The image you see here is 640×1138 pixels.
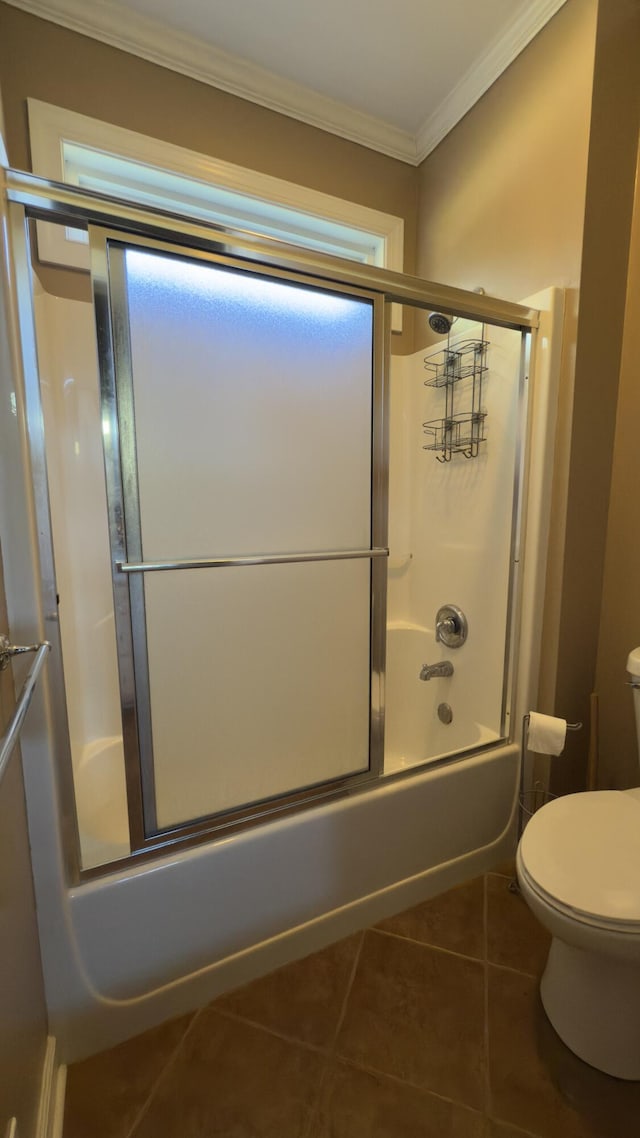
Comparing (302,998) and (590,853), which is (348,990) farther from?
(590,853)

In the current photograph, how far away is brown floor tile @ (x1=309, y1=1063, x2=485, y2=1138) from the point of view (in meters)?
0.98

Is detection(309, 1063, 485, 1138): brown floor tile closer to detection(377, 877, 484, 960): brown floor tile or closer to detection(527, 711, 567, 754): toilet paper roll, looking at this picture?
detection(377, 877, 484, 960): brown floor tile

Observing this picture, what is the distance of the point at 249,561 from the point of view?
4.14ft

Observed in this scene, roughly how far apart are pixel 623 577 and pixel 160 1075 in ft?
6.17

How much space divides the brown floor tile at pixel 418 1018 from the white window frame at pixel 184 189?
7.76 ft

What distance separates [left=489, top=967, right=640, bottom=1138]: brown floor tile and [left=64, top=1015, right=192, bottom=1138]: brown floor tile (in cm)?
77

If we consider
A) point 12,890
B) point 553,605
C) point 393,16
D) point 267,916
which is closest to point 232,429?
point 12,890

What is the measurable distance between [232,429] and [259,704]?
30.3 inches

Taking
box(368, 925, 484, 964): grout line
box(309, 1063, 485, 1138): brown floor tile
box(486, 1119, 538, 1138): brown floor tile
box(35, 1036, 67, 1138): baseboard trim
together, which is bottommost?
box(309, 1063, 485, 1138): brown floor tile

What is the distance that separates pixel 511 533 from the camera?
165 centimetres

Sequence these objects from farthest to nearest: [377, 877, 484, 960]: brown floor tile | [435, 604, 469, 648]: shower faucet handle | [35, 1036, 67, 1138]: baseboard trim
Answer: [435, 604, 469, 648]: shower faucet handle < [377, 877, 484, 960]: brown floor tile < [35, 1036, 67, 1138]: baseboard trim

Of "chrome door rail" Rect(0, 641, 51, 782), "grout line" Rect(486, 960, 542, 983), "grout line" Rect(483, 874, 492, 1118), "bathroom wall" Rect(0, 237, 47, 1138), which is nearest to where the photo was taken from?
"chrome door rail" Rect(0, 641, 51, 782)

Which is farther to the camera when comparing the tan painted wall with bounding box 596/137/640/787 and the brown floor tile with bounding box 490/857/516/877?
the brown floor tile with bounding box 490/857/516/877

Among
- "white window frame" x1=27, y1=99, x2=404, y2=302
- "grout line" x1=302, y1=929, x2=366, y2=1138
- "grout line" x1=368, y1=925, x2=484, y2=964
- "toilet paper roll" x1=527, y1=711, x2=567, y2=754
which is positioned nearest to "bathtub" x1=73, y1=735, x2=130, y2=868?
"grout line" x1=302, y1=929, x2=366, y2=1138
